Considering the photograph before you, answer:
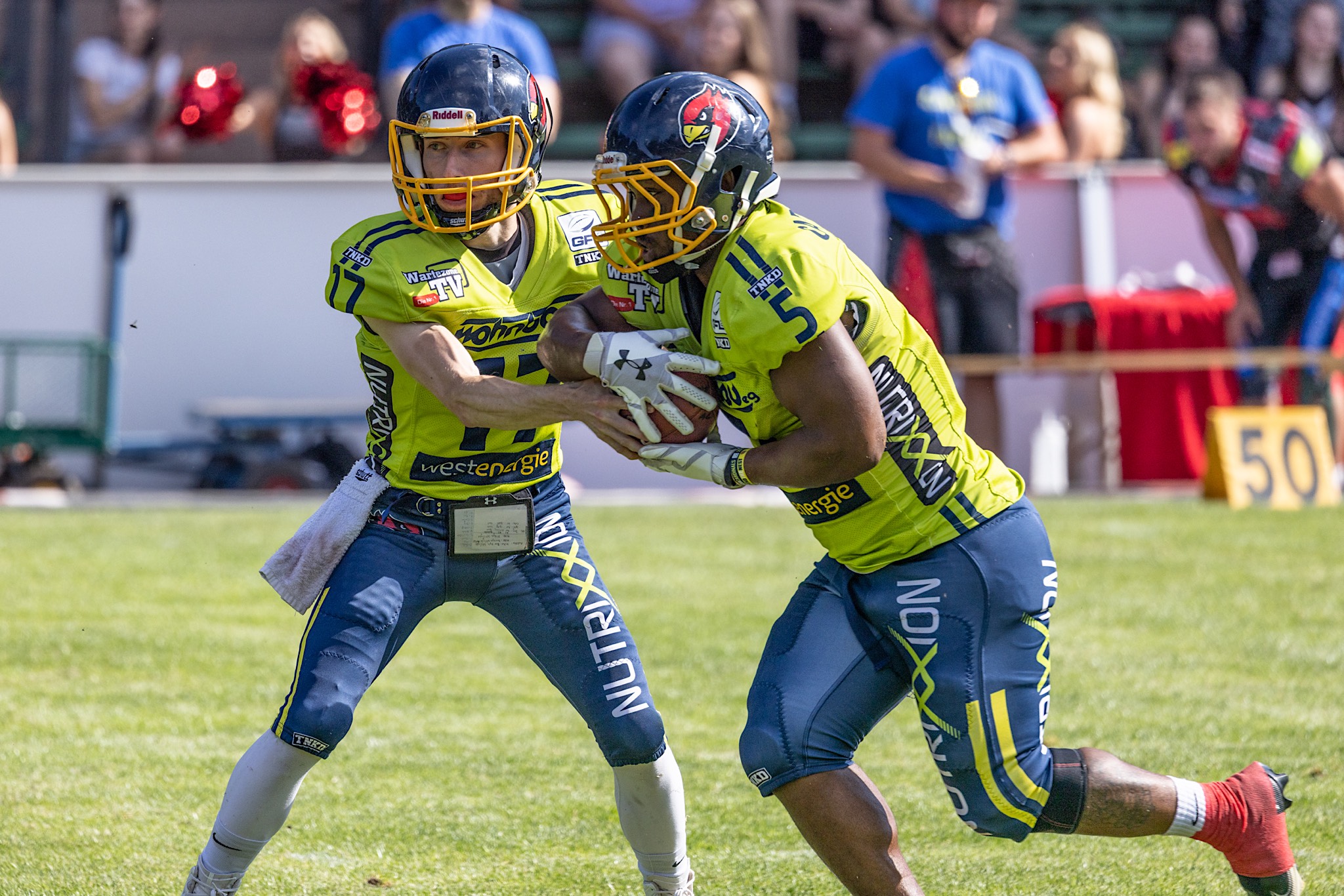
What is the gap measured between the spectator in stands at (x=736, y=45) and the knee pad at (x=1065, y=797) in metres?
7.39

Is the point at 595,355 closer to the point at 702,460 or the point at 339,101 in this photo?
the point at 702,460

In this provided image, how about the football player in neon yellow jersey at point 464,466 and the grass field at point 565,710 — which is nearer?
the football player in neon yellow jersey at point 464,466

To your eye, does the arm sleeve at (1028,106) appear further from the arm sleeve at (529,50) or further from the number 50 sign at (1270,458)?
the arm sleeve at (529,50)

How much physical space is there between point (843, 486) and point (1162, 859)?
5.08ft

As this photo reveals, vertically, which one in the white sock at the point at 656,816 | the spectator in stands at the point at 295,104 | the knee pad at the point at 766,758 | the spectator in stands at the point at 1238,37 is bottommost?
the white sock at the point at 656,816

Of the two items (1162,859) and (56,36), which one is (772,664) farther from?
(56,36)

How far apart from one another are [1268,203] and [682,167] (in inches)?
266

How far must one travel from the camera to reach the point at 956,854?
14.3 ft

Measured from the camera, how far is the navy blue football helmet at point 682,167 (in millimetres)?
3316

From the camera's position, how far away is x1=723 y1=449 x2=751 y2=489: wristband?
11.0 ft

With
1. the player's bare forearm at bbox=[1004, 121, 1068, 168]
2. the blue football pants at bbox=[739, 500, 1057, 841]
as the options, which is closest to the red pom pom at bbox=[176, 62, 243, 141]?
the player's bare forearm at bbox=[1004, 121, 1068, 168]

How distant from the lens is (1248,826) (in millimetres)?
3686

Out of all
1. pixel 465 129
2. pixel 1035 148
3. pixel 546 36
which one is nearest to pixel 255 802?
pixel 465 129

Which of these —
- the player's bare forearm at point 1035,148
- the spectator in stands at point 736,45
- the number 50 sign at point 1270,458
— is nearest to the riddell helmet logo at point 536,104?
the player's bare forearm at point 1035,148
